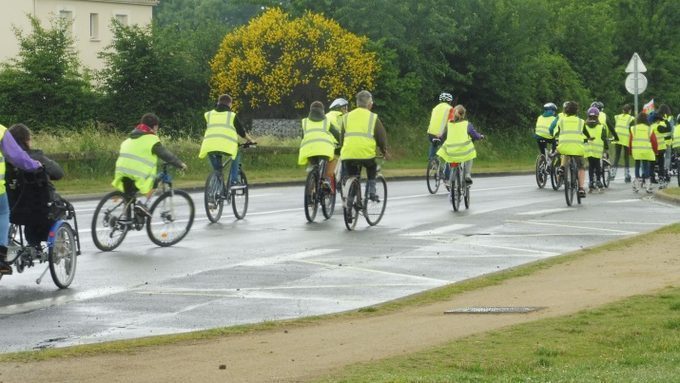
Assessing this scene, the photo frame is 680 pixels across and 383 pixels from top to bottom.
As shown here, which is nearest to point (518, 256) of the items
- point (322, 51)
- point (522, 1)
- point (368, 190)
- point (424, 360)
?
point (368, 190)

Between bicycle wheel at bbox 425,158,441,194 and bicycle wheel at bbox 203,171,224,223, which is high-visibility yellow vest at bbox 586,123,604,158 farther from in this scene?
bicycle wheel at bbox 203,171,224,223

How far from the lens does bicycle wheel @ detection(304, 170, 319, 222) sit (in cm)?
2269

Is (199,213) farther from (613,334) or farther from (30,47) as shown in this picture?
(30,47)

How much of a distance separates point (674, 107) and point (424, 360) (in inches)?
2600

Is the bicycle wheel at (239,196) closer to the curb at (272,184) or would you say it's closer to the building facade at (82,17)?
the curb at (272,184)

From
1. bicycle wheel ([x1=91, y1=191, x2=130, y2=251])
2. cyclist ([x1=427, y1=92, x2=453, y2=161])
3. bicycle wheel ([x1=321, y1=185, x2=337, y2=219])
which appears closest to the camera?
bicycle wheel ([x1=91, y1=191, x2=130, y2=251])

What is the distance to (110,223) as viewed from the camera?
60.3ft

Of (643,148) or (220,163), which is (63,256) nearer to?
(220,163)

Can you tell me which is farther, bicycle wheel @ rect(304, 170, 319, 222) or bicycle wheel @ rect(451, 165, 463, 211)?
bicycle wheel @ rect(451, 165, 463, 211)

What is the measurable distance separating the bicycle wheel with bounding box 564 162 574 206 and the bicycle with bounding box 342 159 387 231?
5.25 m

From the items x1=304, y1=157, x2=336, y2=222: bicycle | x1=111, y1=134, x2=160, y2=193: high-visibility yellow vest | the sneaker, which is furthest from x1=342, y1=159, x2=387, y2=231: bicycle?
x1=111, y1=134, x2=160, y2=193: high-visibility yellow vest

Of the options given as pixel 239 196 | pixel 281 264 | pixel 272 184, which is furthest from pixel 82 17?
pixel 281 264

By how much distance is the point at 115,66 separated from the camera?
47.4m

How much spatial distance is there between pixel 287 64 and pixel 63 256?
31.1 m
